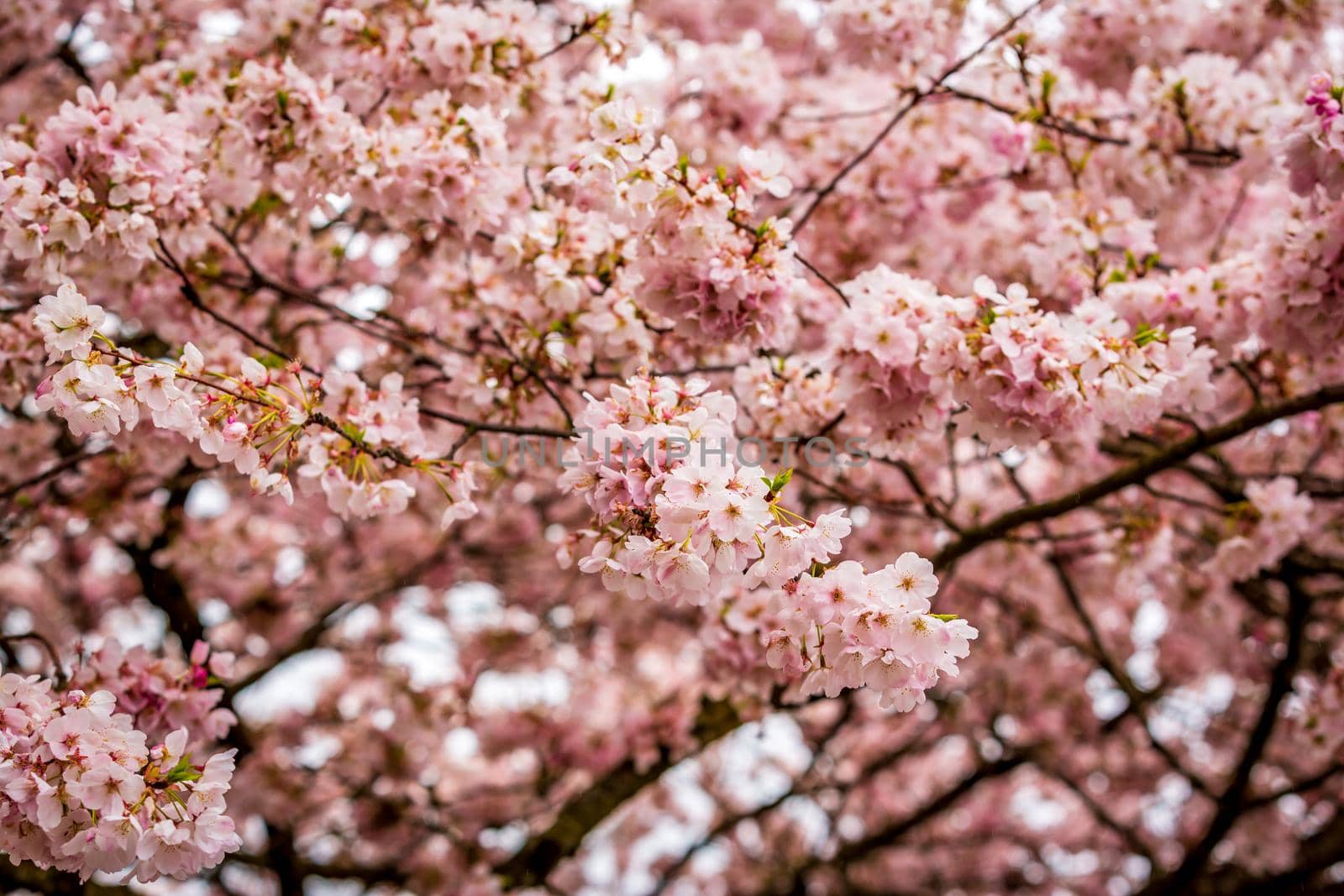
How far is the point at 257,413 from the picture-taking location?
7.65 ft

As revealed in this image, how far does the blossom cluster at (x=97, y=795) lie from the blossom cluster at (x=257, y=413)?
0.61 meters

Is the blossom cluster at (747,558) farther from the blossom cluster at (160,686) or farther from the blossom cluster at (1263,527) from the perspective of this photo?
the blossom cluster at (1263,527)

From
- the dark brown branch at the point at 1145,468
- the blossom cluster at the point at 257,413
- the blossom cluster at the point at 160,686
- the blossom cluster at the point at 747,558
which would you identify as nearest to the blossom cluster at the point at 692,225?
the blossom cluster at the point at 747,558

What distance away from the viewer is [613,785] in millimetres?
4336

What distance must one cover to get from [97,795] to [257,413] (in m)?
0.89

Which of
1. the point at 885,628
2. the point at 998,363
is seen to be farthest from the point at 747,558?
the point at 998,363

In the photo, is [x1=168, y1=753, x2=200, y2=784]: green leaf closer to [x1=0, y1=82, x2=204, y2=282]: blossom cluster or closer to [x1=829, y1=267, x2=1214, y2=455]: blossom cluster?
[x1=0, y1=82, x2=204, y2=282]: blossom cluster

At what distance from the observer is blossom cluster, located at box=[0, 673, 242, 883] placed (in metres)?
2.02

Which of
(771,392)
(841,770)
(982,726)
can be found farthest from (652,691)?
(771,392)

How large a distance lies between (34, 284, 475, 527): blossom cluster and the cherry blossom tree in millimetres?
11

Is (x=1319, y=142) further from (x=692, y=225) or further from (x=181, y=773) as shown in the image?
(x=181, y=773)

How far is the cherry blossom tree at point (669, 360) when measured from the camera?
210 cm

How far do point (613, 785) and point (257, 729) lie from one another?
319 centimetres

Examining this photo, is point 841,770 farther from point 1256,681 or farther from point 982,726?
point 1256,681
